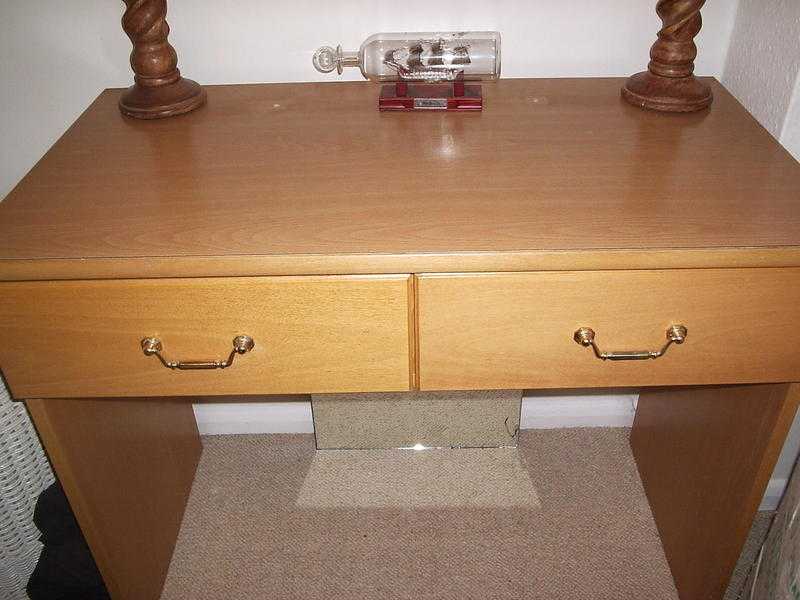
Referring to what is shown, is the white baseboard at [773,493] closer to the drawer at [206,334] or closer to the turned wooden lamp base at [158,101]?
the drawer at [206,334]

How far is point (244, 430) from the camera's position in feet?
5.05

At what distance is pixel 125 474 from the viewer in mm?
1119

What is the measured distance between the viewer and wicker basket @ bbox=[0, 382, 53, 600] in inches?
41.4

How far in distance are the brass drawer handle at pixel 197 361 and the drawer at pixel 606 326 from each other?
0.20 meters

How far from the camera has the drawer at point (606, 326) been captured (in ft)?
2.47

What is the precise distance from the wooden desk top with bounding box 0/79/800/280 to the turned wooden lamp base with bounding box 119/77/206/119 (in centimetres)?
1

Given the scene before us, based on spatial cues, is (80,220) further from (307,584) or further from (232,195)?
(307,584)

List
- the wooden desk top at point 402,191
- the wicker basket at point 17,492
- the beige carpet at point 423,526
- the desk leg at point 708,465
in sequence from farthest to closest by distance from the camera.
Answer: the beige carpet at point 423,526
the wicker basket at point 17,492
the desk leg at point 708,465
the wooden desk top at point 402,191

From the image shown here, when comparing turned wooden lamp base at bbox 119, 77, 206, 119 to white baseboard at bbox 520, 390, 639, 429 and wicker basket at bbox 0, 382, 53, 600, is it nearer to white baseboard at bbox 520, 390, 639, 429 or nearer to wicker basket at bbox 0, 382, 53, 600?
wicker basket at bbox 0, 382, 53, 600

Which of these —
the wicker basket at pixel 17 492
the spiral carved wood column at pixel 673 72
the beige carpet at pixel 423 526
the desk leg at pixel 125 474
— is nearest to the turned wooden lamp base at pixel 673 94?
the spiral carved wood column at pixel 673 72

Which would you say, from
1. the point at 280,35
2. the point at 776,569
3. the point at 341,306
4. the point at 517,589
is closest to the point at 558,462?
the point at 517,589

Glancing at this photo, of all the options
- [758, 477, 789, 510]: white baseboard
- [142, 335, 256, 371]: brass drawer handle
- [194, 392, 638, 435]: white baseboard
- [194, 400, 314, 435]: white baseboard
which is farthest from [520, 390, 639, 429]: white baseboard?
[142, 335, 256, 371]: brass drawer handle

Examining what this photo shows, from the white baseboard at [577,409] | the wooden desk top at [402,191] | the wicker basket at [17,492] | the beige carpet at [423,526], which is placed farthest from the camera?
the white baseboard at [577,409]

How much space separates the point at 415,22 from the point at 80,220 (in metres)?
0.59
